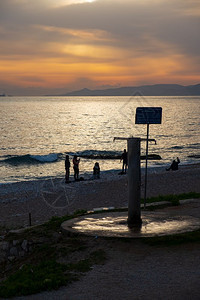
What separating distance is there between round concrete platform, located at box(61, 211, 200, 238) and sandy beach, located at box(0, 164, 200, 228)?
470 centimetres

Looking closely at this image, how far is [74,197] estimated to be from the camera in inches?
842

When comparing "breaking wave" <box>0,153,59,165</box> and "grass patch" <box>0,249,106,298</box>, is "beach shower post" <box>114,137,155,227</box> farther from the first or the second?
"breaking wave" <box>0,153,59,165</box>

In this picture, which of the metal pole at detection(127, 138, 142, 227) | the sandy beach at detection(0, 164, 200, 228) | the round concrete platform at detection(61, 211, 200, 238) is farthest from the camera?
the sandy beach at detection(0, 164, 200, 228)

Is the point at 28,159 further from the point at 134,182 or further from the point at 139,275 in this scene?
the point at 139,275

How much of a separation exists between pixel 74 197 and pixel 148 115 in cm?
990

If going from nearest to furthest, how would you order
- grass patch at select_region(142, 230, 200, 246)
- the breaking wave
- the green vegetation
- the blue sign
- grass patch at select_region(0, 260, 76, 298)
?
1. grass patch at select_region(0, 260, 76, 298)
2. the green vegetation
3. grass patch at select_region(142, 230, 200, 246)
4. the blue sign
5. the breaking wave

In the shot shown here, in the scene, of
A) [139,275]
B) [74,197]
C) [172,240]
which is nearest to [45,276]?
[139,275]

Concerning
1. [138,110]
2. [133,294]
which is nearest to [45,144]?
[138,110]

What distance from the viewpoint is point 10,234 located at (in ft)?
39.1

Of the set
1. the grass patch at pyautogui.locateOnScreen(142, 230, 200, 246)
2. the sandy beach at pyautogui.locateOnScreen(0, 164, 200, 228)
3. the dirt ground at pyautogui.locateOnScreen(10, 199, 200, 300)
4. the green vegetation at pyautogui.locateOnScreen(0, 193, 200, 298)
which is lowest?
the sandy beach at pyautogui.locateOnScreen(0, 164, 200, 228)

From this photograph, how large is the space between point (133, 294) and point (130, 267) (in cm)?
124

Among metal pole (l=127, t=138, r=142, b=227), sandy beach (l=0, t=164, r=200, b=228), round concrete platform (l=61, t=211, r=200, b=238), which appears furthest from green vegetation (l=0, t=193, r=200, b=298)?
sandy beach (l=0, t=164, r=200, b=228)

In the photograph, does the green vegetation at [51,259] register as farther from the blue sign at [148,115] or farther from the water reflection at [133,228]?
the blue sign at [148,115]

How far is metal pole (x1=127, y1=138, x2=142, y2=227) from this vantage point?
11133 mm
